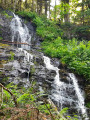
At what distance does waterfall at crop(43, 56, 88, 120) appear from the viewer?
6.83 m

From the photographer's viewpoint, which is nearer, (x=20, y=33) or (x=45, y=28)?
(x=20, y=33)

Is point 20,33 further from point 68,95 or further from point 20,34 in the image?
point 68,95

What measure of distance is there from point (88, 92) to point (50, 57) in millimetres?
4748

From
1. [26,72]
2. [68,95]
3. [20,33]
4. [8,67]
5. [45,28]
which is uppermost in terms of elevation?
[45,28]

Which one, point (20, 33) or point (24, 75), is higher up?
point (20, 33)

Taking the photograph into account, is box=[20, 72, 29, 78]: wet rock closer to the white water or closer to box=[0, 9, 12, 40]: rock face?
the white water

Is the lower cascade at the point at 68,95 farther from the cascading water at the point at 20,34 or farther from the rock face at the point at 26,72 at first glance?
the cascading water at the point at 20,34

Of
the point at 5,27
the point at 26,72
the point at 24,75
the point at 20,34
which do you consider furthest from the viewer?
the point at 20,34

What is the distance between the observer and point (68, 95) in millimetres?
7324

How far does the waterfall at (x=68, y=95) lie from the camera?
6832 millimetres

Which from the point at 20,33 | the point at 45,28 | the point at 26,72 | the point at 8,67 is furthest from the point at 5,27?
the point at 26,72

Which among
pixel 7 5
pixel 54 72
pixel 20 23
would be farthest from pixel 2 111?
pixel 7 5

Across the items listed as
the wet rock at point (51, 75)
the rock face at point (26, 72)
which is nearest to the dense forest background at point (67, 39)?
the rock face at point (26, 72)

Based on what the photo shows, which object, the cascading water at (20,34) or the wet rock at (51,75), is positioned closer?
the wet rock at (51,75)
